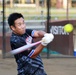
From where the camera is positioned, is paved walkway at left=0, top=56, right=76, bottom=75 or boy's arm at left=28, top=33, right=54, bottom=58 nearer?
boy's arm at left=28, top=33, right=54, bottom=58

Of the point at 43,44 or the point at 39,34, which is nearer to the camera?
the point at 43,44

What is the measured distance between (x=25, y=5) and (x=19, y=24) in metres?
5.49

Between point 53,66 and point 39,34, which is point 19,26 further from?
point 53,66

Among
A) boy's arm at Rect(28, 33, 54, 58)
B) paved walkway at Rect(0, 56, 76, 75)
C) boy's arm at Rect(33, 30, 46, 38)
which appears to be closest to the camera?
boy's arm at Rect(28, 33, 54, 58)

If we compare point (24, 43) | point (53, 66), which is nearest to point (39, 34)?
point (24, 43)

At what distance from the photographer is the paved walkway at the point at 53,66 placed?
7.11m

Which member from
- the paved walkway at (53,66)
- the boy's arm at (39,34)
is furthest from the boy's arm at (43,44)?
the paved walkway at (53,66)

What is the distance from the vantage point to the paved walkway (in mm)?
7109

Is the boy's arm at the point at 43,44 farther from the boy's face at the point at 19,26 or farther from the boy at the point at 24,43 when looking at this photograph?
the boy's face at the point at 19,26

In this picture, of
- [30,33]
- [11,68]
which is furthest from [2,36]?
[30,33]

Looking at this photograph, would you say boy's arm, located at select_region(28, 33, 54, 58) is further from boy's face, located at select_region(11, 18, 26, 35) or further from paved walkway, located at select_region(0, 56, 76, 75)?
paved walkway, located at select_region(0, 56, 76, 75)

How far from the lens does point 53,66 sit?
7.77 meters

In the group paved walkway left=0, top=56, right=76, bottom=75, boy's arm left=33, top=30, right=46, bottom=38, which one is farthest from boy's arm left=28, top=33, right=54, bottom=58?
paved walkway left=0, top=56, right=76, bottom=75

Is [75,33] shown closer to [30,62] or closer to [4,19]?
[4,19]
